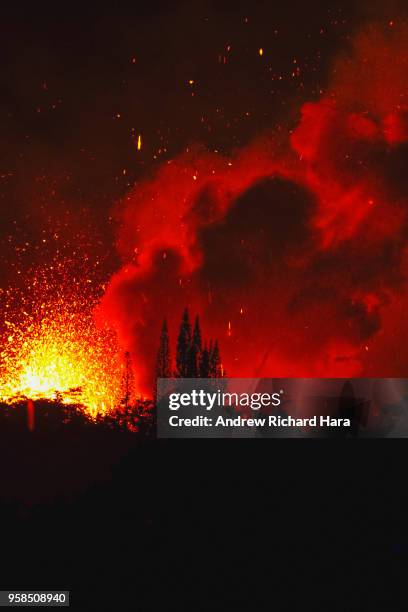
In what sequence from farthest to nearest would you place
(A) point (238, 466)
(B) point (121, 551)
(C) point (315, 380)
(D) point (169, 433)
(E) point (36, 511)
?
(A) point (238, 466) < (E) point (36, 511) < (B) point (121, 551) < (C) point (315, 380) < (D) point (169, 433)

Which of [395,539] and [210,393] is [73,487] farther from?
[395,539]

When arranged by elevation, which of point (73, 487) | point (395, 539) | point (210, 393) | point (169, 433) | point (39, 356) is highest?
point (39, 356)

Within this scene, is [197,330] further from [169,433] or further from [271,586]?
[271,586]

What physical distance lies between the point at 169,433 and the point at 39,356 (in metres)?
3.07

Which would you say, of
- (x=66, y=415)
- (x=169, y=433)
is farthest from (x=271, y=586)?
(x=66, y=415)

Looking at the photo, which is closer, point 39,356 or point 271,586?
point 271,586

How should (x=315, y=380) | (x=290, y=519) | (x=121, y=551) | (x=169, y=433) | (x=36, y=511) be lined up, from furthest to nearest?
(x=290, y=519)
(x=36, y=511)
(x=121, y=551)
(x=315, y=380)
(x=169, y=433)

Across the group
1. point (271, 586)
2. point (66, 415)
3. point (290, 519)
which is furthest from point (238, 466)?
point (66, 415)

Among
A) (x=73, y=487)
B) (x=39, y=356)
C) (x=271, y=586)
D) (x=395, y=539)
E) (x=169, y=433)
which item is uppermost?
(x=39, y=356)

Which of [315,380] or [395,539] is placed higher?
[315,380]

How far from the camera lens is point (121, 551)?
7812 mm

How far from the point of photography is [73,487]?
29.8ft

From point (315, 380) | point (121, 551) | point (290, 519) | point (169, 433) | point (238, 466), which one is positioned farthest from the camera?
point (238, 466)

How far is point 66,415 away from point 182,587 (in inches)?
139
